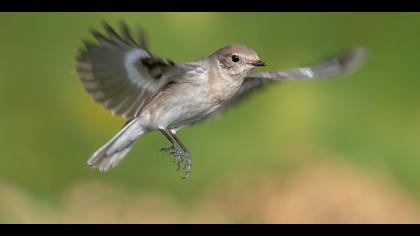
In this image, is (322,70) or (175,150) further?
(322,70)

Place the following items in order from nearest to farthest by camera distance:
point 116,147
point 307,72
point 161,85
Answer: point 161,85 < point 116,147 < point 307,72

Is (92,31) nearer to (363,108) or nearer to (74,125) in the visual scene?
(74,125)

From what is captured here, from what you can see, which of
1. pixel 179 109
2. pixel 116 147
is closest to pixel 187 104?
pixel 179 109

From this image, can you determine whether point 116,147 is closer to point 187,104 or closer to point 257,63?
point 187,104

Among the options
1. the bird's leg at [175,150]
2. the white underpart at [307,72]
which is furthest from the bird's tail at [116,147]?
the white underpart at [307,72]

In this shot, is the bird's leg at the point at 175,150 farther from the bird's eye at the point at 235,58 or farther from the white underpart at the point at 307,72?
the white underpart at the point at 307,72

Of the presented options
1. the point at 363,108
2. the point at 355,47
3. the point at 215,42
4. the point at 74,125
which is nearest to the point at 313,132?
the point at 363,108
